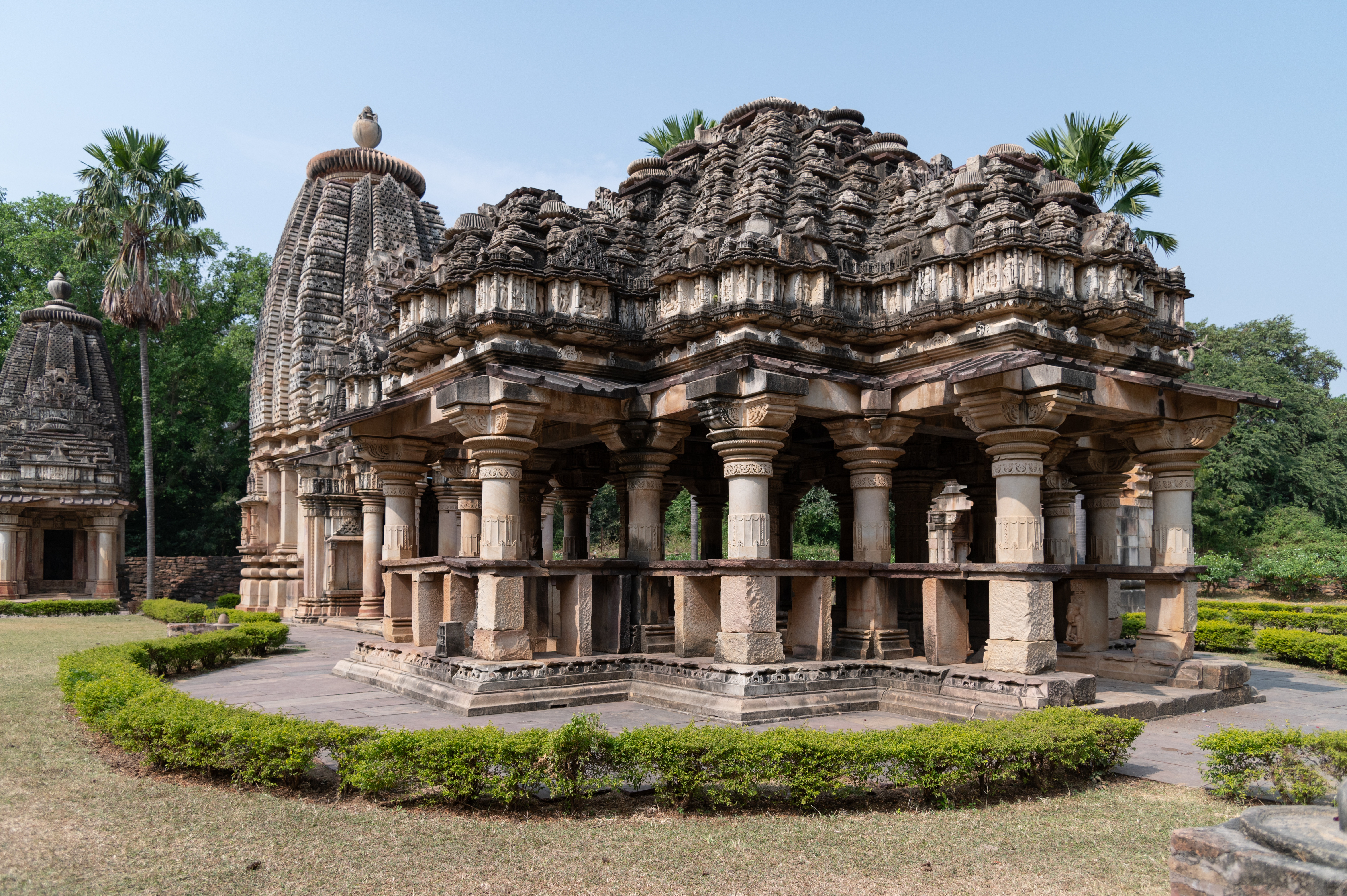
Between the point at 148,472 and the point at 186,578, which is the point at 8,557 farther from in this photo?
the point at 148,472

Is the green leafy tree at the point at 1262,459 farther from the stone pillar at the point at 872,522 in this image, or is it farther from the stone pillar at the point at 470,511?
the stone pillar at the point at 470,511

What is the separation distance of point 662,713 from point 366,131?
27.4m

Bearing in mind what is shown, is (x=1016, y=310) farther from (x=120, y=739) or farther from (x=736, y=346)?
(x=120, y=739)

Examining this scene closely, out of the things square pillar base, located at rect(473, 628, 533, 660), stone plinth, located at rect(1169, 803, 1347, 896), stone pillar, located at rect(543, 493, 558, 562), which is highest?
stone pillar, located at rect(543, 493, 558, 562)

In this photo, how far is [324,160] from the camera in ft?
99.6

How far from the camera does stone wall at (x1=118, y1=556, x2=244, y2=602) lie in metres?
33.2

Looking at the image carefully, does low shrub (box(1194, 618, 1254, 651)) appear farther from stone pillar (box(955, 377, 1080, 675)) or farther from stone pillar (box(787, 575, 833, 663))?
stone pillar (box(787, 575, 833, 663))

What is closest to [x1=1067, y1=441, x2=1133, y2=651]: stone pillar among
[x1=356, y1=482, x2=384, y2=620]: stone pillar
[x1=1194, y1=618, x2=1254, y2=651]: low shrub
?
[x1=1194, y1=618, x2=1254, y2=651]: low shrub

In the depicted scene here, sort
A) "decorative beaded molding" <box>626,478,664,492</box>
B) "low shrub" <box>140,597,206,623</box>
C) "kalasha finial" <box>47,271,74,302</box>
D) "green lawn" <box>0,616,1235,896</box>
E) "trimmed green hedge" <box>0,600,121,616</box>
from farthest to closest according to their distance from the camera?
1. "kalasha finial" <box>47,271,74,302</box>
2. "trimmed green hedge" <box>0,600,121,616</box>
3. "low shrub" <box>140,597,206,623</box>
4. "decorative beaded molding" <box>626,478,664,492</box>
5. "green lawn" <box>0,616,1235,896</box>

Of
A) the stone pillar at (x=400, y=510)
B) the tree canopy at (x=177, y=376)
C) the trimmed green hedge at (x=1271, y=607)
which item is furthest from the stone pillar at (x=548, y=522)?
the tree canopy at (x=177, y=376)

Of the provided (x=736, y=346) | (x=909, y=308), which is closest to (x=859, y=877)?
(x=736, y=346)

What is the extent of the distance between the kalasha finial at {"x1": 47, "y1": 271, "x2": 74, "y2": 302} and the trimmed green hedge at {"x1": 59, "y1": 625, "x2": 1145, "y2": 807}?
37.3 m

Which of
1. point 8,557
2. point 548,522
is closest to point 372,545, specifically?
point 548,522

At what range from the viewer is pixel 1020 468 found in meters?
9.16
